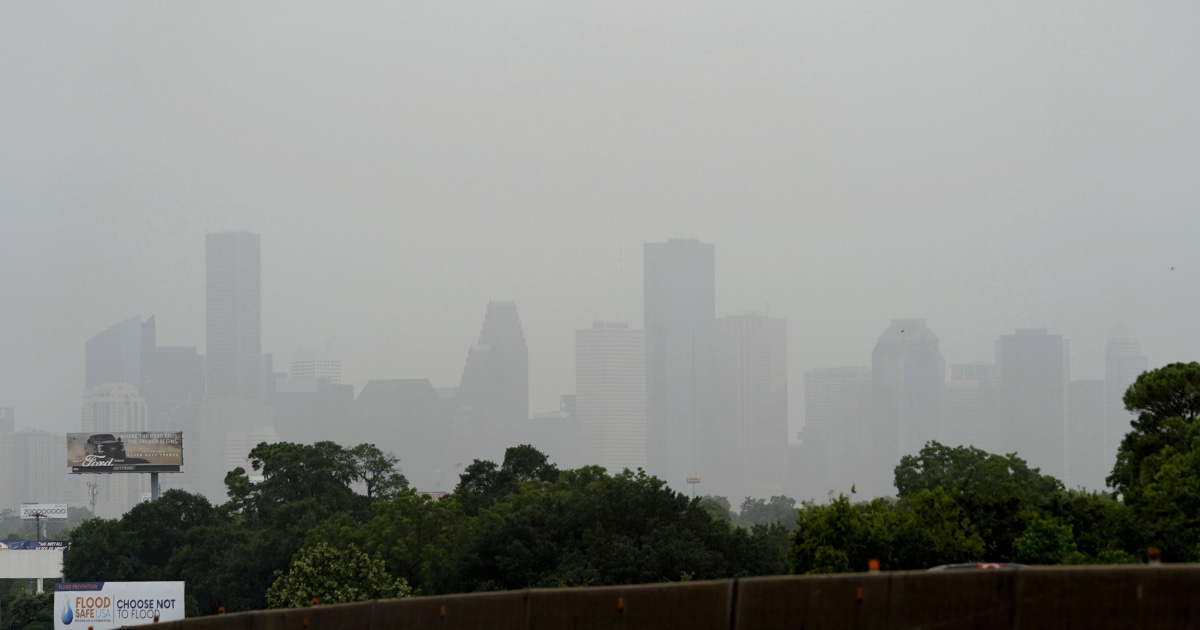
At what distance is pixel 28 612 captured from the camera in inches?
5300

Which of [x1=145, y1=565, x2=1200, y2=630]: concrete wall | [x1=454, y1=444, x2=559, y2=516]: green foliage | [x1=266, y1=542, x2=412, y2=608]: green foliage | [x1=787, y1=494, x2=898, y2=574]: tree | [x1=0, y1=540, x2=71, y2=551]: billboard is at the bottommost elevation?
[x1=0, y1=540, x2=71, y2=551]: billboard

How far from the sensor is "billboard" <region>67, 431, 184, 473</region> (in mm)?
167375

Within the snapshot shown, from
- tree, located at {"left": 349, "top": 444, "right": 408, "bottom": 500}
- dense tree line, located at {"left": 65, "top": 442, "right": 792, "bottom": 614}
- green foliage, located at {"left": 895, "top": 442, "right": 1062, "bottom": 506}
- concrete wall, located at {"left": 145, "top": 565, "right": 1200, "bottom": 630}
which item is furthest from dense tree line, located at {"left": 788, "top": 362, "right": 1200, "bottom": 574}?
tree, located at {"left": 349, "top": 444, "right": 408, "bottom": 500}

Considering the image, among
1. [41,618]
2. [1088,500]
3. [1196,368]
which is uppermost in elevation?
[1196,368]

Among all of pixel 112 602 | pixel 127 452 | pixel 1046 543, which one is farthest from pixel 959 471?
pixel 127 452

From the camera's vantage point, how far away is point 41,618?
434 ft

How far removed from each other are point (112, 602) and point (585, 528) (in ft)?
124

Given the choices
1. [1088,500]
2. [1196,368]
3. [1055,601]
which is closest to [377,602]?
[1055,601]

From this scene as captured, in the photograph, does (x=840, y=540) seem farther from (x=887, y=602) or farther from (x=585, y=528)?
(x=887, y=602)

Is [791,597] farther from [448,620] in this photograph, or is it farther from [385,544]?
[385,544]

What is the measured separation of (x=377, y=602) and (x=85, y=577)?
134 meters

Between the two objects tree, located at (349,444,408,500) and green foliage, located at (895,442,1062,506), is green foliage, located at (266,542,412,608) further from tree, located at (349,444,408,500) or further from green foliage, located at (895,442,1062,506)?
tree, located at (349,444,408,500)

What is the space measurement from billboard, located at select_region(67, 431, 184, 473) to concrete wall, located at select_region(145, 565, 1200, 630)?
158 meters

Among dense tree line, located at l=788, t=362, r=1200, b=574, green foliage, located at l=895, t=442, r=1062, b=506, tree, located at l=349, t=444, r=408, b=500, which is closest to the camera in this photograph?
dense tree line, located at l=788, t=362, r=1200, b=574
